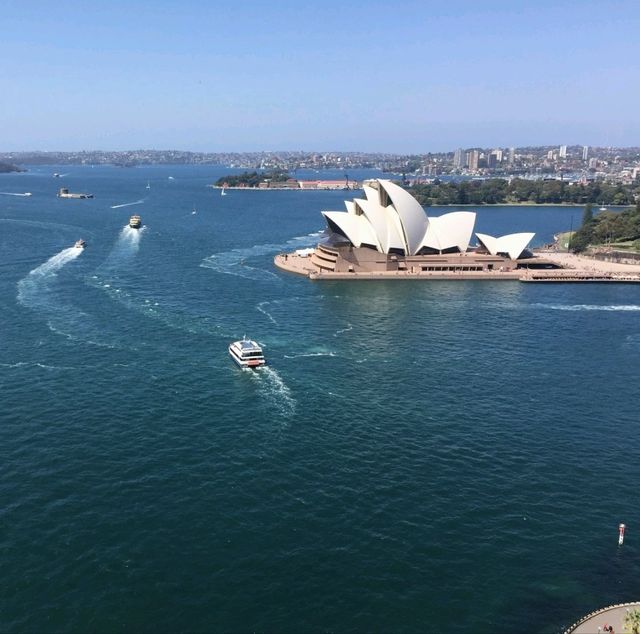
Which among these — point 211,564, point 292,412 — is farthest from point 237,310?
point 211,564

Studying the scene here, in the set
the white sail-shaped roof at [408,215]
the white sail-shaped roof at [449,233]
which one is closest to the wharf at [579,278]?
the white sail-shaped roof at [449,233]

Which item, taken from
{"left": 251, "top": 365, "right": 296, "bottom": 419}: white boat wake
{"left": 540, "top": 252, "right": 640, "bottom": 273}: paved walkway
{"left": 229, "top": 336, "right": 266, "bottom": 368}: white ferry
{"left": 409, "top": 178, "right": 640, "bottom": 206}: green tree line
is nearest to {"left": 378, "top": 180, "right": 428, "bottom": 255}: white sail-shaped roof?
{"left": 540, "top": 252, "right": 640, "bottom": 273}: paved walkway

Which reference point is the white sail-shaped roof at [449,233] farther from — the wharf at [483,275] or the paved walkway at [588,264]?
the paved walkway at [588,264]

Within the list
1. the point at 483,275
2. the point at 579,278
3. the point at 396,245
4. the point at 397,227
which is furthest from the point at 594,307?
the point at 397,227

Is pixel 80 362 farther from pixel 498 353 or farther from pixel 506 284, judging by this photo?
pixel 506 284

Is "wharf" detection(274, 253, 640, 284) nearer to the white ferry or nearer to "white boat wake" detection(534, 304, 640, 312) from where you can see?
"white boat wake" detection(534, 304, 640, 312)
